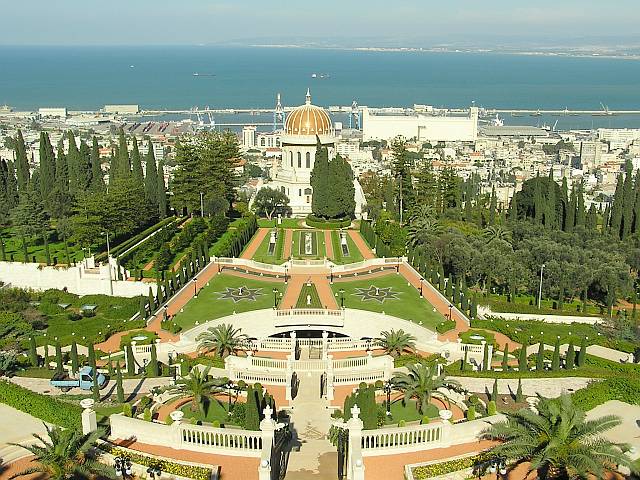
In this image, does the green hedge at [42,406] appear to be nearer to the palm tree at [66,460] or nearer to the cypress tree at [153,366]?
the palm tree at [66,460]

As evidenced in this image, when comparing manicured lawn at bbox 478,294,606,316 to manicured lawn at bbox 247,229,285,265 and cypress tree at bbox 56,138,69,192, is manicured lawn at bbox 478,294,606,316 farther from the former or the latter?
cypress tree at bbox 56,138,69,192

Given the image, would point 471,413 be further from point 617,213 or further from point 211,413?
point 617,213

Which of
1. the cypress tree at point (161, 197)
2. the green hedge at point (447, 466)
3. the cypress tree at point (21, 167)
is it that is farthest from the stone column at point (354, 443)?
the cypress tree at point (21, 167)

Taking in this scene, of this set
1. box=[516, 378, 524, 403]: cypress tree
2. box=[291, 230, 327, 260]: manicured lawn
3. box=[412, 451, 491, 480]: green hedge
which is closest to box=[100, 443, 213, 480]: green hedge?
box=[412, 451, 491, 480]: green hedge

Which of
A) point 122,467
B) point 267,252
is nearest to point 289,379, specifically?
point 122,467

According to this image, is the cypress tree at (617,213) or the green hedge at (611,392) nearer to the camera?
the green hedge at (611,392)

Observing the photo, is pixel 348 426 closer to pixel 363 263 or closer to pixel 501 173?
pixel 363 263
